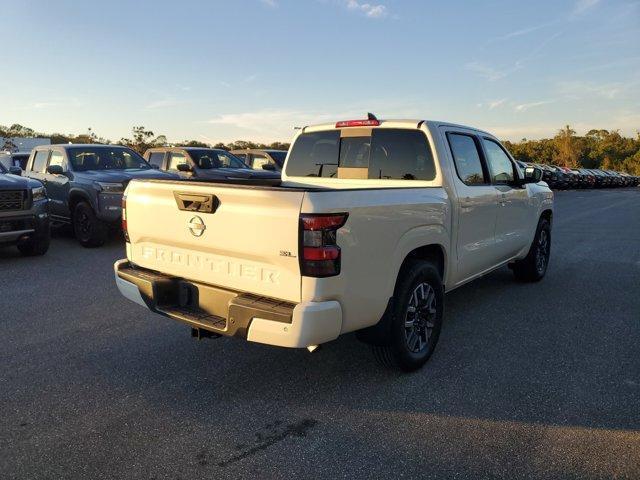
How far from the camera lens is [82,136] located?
54.8 m

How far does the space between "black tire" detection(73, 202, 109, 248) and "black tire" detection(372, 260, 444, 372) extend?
676cm

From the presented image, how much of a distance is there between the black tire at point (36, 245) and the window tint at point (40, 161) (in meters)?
2.78

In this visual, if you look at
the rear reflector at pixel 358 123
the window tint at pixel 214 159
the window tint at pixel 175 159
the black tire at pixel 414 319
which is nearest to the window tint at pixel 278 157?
the window tint at pixel 214 159

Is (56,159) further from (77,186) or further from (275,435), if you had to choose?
(275,435)

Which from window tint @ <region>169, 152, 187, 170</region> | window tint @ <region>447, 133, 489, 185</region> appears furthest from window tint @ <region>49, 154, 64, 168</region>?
window tint @ <region>447, 133, 489, 185</region>

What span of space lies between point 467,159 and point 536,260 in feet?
8.06

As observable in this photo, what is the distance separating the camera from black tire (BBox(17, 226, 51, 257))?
26.6 feet

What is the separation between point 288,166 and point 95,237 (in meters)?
5.11

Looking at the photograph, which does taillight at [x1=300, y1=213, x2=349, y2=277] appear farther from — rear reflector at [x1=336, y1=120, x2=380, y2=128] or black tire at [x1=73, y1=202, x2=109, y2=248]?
black tire at [x1=73, y1=202, x2=109, y2=248]

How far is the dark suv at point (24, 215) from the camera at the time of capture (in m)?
7.70

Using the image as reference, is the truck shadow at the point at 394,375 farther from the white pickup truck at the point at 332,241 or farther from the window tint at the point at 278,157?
the window tint at the point at 278,157

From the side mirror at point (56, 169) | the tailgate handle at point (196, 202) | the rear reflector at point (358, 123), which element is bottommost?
the tailgate handle at point (196, 202)

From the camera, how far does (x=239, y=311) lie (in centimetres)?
308

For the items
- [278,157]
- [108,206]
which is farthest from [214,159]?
[108,206]
